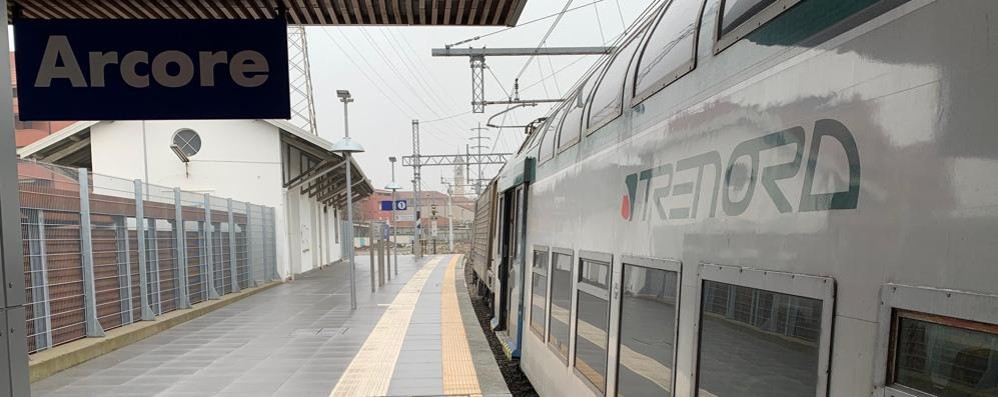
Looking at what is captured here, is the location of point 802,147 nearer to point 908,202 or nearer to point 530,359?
point 908,202

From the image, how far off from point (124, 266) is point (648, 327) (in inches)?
317

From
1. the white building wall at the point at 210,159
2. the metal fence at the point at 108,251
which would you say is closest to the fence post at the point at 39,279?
the metal fence at the point at 108,251

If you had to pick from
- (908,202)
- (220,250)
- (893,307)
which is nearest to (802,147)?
(908,202)

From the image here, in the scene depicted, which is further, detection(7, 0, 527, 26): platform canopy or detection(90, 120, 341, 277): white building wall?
detection(90, 120, 341, 277): white building wall

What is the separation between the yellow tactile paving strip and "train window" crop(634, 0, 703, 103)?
13.7 feet

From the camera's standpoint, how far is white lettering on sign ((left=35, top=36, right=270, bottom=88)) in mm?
3418

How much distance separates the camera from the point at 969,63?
3.50 ft

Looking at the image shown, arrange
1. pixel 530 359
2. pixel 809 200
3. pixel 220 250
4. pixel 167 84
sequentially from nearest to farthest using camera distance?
pixel 809 200 < pixel 167 84 < pixel 530 359 < pixel 220 250

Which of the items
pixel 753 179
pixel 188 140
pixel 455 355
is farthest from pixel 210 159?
pixel 753 179

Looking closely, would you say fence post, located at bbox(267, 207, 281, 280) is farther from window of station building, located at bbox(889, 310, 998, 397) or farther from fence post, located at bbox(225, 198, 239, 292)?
window of station building, located at bbox(889, 310, 998, 397)

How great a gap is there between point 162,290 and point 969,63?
34.3 feet

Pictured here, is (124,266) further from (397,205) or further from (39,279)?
(397,205)

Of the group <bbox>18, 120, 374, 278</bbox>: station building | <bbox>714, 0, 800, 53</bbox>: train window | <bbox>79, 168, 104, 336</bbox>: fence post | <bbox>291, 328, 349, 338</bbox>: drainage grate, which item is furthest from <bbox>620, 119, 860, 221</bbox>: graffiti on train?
<bbox>18, 120, 374, 278</bbox>: station building

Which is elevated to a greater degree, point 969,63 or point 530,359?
point 969,63
